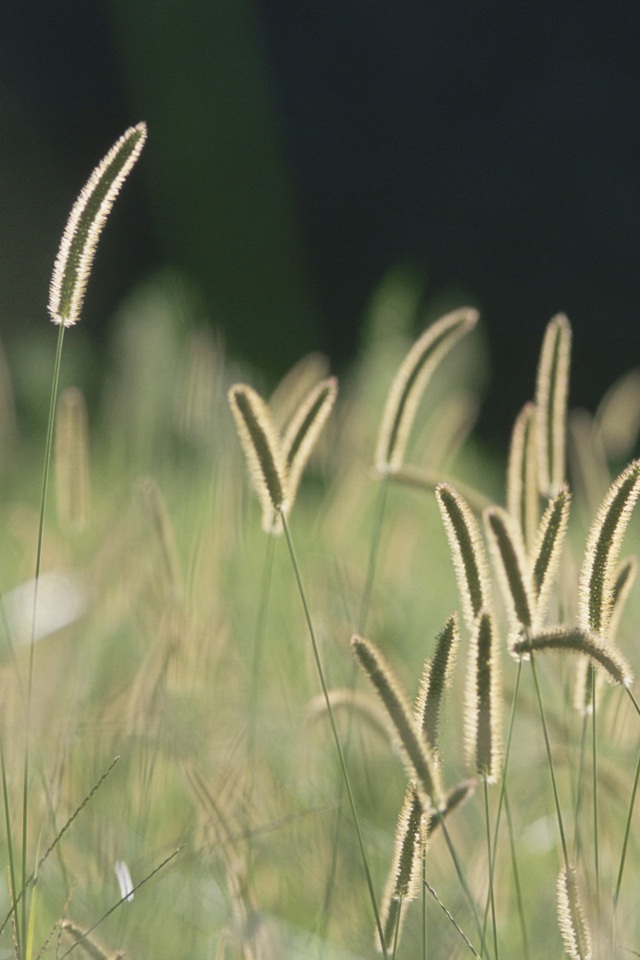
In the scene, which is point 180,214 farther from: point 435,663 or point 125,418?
point 435,663

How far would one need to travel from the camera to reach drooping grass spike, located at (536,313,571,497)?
90 cm

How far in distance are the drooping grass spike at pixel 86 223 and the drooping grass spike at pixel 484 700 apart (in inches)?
11.3

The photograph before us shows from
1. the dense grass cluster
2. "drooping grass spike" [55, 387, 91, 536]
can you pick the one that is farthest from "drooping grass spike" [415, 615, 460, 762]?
"drooping grass spike" [55, 387, 91, 536]

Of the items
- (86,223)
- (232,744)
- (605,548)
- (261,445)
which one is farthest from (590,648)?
(232,744)

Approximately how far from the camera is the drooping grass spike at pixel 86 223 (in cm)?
64

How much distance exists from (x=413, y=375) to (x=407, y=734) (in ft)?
1.34

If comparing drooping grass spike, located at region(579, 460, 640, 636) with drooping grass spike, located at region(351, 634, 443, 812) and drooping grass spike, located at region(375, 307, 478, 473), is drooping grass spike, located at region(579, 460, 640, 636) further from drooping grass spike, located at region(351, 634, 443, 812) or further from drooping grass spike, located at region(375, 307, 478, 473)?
drooping grass spike, located at region(375, 307, 478, 473)

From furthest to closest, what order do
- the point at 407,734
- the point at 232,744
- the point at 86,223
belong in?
the point at 232,744, the point at 86,223, the point at 407,734

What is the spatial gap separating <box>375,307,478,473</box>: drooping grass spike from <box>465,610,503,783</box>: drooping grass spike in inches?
13.2

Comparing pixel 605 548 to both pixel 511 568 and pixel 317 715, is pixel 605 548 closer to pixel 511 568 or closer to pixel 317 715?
pixel 511 568

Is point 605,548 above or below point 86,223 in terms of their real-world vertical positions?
below

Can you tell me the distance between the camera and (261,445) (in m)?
0.71

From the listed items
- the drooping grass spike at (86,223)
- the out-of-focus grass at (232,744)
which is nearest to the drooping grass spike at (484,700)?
the out-of-focus grass at (232,744)

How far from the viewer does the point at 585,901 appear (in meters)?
0.67
